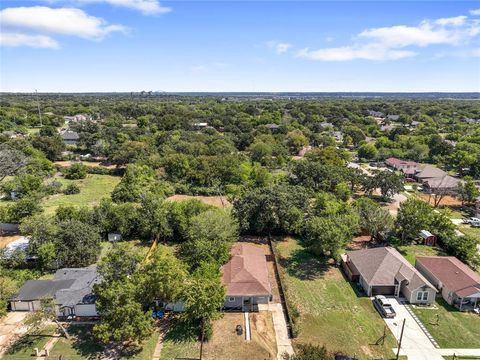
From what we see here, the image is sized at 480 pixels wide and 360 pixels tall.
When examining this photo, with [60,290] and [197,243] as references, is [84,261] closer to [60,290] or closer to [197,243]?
[60,290]

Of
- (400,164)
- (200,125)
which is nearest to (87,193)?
(400,164)

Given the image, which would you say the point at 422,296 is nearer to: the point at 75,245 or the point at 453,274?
the point at 453,274

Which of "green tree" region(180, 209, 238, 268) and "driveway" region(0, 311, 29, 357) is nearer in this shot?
"driveway" region(0, 311, 29, 357)

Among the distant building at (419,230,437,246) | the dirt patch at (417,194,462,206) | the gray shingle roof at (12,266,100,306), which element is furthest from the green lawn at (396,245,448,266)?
the gray shingle roof at (12,266,100,306)

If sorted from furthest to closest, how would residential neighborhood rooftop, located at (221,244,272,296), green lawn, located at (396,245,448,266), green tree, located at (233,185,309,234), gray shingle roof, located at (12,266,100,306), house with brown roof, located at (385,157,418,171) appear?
house with brown roof, located at (385,157,418,171) → green tree, located at (233,185,309,234) → green lawn, located at (396,245,448,266) → residential neighborhood rooftop, located at (221,244,272,296) → gray shingle roof, located at (12,266,100,306)

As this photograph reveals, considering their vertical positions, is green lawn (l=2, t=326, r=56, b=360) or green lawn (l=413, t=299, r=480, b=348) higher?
green lawn (l=2, t=326, r=56, b=360)

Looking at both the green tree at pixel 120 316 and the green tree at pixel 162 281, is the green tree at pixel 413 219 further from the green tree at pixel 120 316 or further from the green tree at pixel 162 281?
the green tree at pixel 120 316

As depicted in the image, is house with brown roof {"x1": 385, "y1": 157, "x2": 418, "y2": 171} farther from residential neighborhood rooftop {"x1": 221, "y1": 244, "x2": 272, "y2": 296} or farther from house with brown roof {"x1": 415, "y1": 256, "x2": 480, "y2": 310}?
residential neighborhood rooftop {"x1": 221, "y1": 244, "x2": 272, "y2": 296}
